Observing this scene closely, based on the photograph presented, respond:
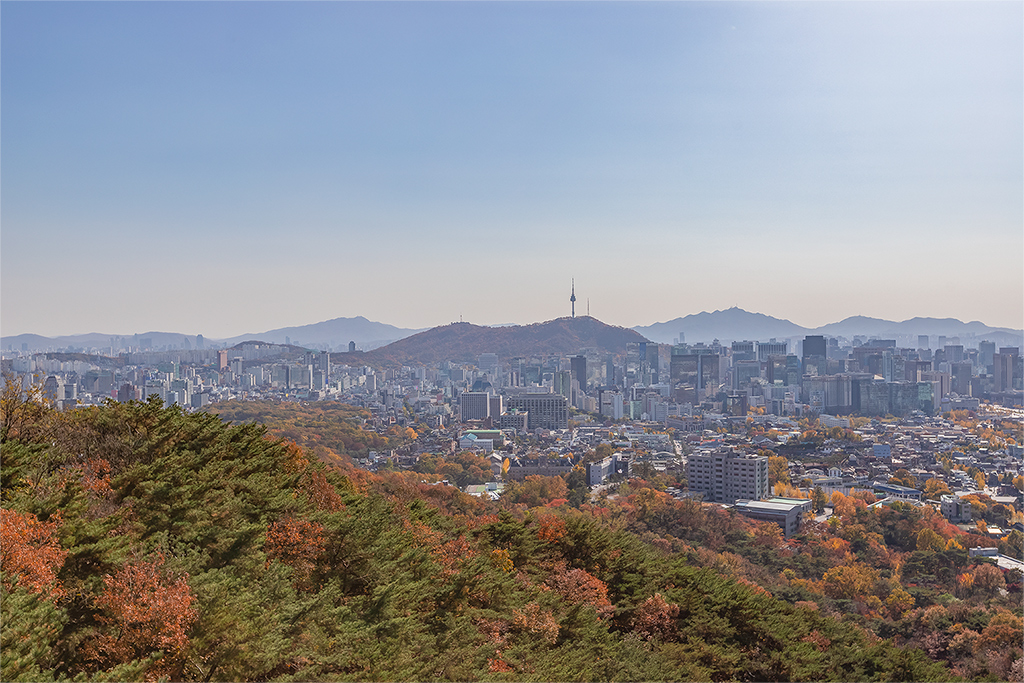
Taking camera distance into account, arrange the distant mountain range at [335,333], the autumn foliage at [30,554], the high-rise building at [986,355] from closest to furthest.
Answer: the autumn foliage at [30,554], the high-rise building at [986,355], the distant mountain range at [335,333]

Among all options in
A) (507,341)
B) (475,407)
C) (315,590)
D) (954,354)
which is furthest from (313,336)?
(315,590)

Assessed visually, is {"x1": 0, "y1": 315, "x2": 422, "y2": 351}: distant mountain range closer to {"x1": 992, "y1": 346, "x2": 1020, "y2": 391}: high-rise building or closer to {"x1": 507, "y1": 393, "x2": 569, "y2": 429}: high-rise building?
{"x1": 507, "y1": 393, "x2": 569, "y2": 429}: high-rise building

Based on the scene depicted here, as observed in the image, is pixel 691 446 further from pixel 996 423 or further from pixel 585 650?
pixel 585 650

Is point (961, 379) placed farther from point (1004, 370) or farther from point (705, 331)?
point (705, 331)

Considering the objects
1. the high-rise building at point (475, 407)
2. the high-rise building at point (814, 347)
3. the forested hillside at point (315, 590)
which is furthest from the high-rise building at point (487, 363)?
the forested hillside at point (315, 590)

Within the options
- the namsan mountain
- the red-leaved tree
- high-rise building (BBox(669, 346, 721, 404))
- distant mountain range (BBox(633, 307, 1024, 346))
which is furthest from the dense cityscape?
distant mountain range (BBox(633, 307, 1024, 346))

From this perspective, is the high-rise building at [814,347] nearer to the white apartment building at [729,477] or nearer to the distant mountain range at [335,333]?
the white apartment building at [729,477]

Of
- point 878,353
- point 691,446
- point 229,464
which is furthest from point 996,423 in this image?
point 229,464
